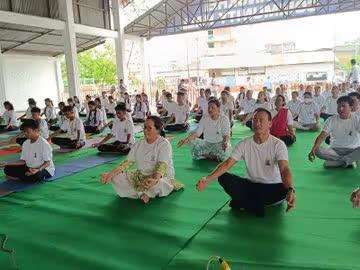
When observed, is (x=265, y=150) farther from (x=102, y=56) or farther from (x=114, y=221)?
(x=102, y=56)

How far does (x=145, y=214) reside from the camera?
380 cm

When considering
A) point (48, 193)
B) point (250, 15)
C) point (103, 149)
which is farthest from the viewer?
point (250, 15)

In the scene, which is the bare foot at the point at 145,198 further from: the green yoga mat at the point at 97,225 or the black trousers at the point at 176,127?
the black trousers at the point at 176,127

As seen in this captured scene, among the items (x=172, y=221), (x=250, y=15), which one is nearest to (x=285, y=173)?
(x=172, y=221)

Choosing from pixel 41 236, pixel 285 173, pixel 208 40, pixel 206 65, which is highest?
pixel 208 40

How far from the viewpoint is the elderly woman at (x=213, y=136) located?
587 cm

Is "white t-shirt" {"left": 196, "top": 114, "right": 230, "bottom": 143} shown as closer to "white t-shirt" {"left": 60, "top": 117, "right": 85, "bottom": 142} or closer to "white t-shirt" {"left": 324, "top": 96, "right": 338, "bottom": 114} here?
"white t-shirt" {"left": 60, "top": 117, "right": 85, "bottom": 142}

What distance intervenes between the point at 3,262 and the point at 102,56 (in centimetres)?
2624

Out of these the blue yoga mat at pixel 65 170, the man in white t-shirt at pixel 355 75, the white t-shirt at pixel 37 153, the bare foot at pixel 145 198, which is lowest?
the blue yoga mat at pixel 65 170

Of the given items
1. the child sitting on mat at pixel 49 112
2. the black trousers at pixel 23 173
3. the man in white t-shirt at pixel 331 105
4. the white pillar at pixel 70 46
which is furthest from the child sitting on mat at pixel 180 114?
the white pillar at pixel 70 46

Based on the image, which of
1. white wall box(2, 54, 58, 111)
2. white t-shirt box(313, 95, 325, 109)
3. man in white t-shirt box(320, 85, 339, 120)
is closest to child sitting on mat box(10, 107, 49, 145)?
white t-shirt box(313, 95, 325, 109)

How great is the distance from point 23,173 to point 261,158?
10.5 feet

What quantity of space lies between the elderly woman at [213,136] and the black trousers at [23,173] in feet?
6.68

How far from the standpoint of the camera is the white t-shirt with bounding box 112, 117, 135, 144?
6926mm
